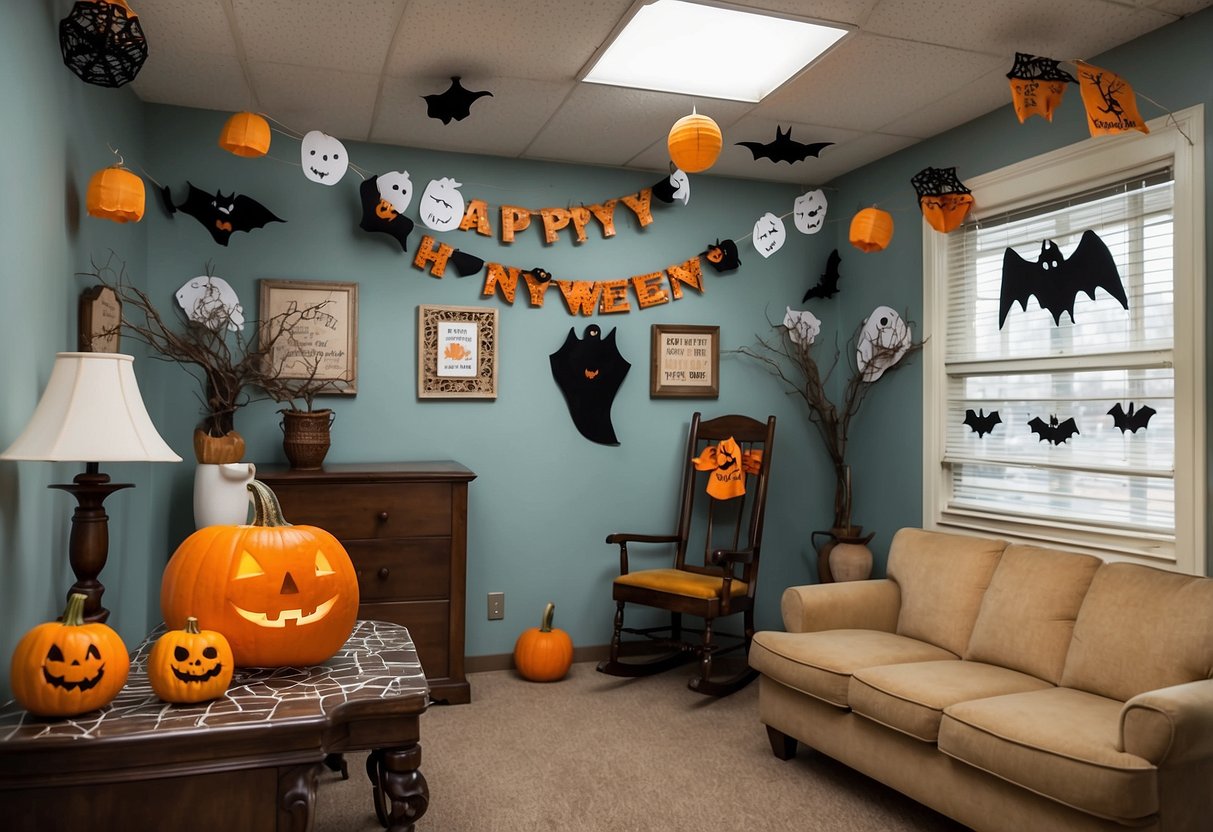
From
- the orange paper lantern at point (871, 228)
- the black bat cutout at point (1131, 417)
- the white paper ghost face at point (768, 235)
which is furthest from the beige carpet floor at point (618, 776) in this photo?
the white paper ghost face at point (768, 235)

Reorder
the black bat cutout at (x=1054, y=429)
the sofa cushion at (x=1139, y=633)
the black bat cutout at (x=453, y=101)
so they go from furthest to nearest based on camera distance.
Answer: the black bat cutout at (x=1054, y=429)
the black bat cutout at (x=453, y=101)
the sofa cushion at (x=1139, y=633)

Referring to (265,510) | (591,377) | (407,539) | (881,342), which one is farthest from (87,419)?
(881,342)

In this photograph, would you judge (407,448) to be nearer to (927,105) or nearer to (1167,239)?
(927,105)

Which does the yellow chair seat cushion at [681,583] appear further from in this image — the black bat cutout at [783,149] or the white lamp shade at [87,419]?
the white lamp shade at [87,419]

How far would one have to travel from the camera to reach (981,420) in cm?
377

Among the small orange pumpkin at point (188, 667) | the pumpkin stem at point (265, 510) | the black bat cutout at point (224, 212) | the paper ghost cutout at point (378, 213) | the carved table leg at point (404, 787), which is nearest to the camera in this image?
the small orange pumpkin at point (188, 667)

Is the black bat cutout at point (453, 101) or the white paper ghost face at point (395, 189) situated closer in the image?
the black bat cutout at point (453, 101)

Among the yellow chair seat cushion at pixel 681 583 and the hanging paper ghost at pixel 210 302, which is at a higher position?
the hanging paper ghost at pixel 210 302

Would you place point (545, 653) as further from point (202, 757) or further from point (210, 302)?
point (202, 757)

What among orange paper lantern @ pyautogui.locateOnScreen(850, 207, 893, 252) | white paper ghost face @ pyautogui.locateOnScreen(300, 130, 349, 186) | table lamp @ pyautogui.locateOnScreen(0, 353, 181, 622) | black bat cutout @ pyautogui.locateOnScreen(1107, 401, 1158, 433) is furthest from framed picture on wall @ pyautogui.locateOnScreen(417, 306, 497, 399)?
black bat cutout @ pyautogui.locateOnScreen(1107, 401, 1158, 433)

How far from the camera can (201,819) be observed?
1.60m

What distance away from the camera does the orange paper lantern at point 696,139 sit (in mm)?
2945

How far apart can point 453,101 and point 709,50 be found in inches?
38.0

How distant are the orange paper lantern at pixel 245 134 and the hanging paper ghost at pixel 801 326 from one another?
108 inches
